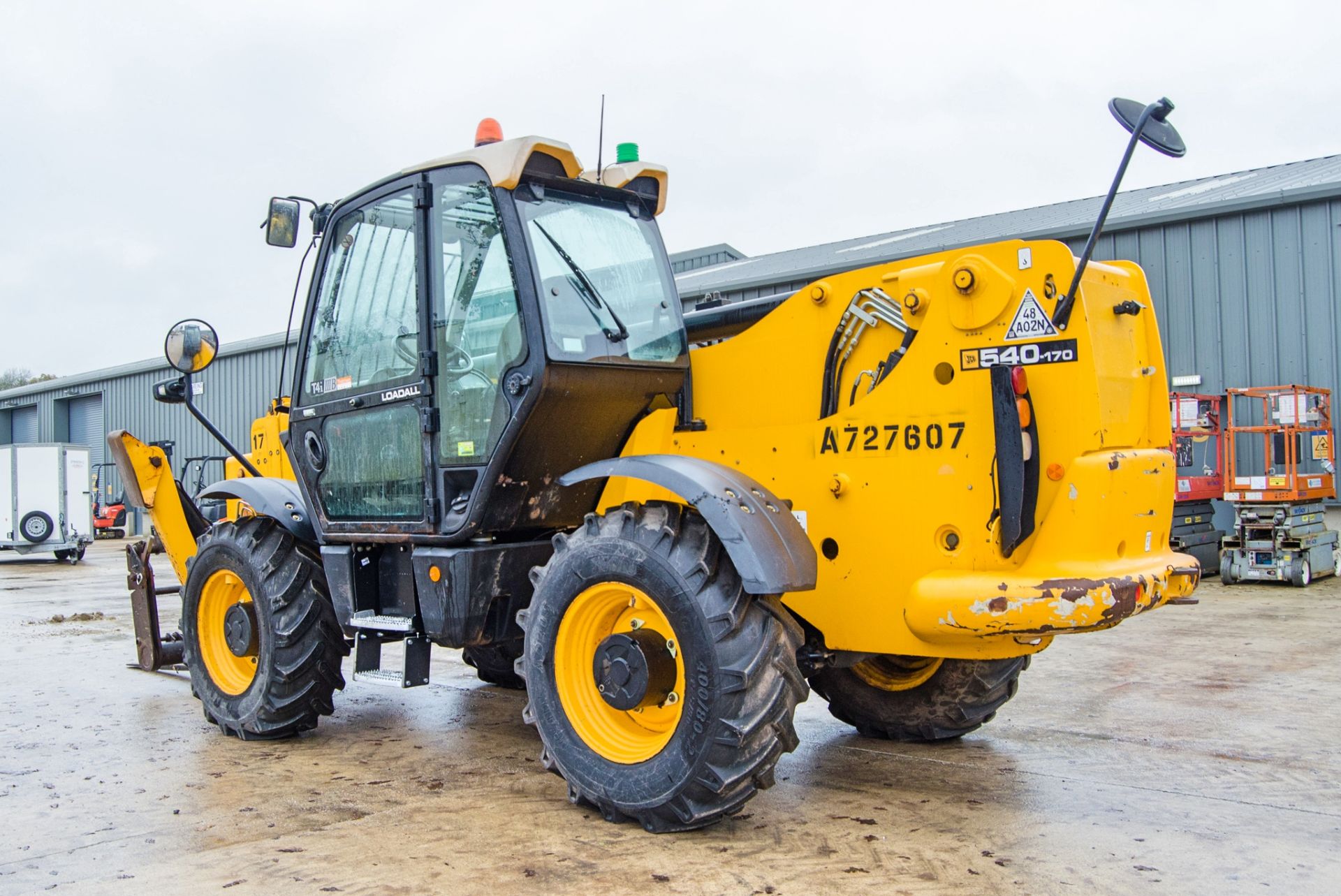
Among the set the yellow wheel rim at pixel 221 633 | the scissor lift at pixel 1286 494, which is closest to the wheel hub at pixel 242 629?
the yellow wheel rim at pixel 221 633

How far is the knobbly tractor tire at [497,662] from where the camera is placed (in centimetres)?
650

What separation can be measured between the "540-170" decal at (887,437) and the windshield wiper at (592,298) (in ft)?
3.09

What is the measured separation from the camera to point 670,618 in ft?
12.7

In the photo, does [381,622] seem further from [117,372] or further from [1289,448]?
[117,372]

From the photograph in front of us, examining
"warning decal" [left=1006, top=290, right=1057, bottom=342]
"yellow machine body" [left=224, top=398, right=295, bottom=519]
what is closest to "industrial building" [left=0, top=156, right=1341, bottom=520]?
"yellow machine body" [left=224, top=398, right=295, bottom=519]

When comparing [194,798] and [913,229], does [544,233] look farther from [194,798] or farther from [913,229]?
[913,229]

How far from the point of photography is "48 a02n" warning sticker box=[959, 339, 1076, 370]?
3.80 m

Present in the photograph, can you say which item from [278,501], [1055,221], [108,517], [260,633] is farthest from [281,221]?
[108,517]

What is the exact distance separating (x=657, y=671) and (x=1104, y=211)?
210cm

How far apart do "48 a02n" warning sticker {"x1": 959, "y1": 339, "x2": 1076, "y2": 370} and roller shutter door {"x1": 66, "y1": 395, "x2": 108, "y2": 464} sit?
37458 mm

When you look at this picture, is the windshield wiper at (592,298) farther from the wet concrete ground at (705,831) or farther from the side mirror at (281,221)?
the wet concrete ground at (705,831)

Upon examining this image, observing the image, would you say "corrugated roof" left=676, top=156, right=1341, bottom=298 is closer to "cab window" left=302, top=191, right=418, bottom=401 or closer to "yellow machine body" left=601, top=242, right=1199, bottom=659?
"cab window" left=302, top=191, right=418, bottom=401

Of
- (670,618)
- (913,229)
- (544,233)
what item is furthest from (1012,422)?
(913,229)

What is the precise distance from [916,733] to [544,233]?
2.77 metres
